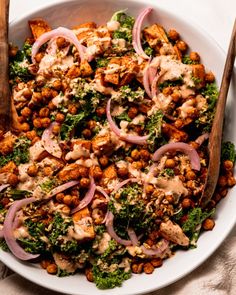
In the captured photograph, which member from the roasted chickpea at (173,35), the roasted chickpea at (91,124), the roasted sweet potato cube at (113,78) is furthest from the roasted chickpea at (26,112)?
the roasted chickpea at (173,35)

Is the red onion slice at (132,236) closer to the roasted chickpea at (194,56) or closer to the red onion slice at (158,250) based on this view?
the red onion slice at (158,250)

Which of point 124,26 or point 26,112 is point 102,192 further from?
point 124,26

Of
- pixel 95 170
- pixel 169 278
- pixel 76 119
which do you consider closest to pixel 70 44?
pixel 76 119

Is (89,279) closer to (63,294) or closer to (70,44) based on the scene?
(63,294)

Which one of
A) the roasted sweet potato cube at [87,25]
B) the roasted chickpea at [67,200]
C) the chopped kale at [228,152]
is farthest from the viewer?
the roasted sweet potato cube at [87,25]

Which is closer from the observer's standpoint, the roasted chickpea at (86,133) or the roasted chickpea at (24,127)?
the roasted chickpea at (86,133)

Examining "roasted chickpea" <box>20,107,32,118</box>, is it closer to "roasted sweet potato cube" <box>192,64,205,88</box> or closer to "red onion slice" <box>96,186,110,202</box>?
"red onion slice" <box>96,186,110,202</box>
